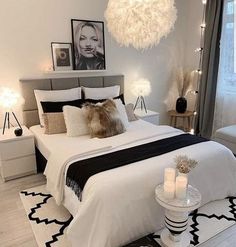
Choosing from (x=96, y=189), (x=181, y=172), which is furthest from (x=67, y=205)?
(x=181, y=172)

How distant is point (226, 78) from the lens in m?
3.98

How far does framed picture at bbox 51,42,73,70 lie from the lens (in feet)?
11.1

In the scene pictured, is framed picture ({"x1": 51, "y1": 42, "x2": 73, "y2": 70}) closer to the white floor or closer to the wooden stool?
the white floor

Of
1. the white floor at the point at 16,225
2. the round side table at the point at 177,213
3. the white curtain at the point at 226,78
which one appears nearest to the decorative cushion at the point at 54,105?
the white floor at the point at 16,225

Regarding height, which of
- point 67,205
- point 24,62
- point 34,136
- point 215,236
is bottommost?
point 215,236

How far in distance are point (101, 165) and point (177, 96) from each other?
3.27 metres

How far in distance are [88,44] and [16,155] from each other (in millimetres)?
1927

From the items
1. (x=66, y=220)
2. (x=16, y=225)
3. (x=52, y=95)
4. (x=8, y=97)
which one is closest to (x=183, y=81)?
(x=52, y=95)

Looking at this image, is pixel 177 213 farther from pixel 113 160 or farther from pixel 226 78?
pixel 226 78

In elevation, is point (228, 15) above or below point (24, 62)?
above

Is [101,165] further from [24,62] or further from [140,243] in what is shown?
[24,62]

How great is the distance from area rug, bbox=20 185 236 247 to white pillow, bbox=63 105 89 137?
786 mm

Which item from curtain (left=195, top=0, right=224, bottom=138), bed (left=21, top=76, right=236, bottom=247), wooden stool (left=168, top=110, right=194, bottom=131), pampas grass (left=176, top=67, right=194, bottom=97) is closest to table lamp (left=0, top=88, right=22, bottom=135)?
bed (left=21, top=76, right=236, bottom=247)

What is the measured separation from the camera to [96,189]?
5.80ft
